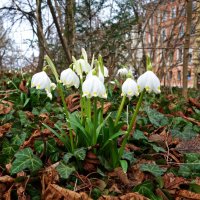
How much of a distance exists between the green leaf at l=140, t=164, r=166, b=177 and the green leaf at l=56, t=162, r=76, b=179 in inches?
14.3

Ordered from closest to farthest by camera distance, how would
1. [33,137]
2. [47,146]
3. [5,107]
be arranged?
[47,146] < [33,137] < [5,107]

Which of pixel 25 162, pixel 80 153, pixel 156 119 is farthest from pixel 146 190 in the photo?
pixel 156 119

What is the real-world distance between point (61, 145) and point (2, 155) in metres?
0.32

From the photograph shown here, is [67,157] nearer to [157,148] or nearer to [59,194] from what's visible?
[59,194]

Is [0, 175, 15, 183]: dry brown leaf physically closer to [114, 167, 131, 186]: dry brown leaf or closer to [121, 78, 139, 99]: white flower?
[114, 167, 131, 186]: dry brown leaf

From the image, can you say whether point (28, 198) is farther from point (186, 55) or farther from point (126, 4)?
point (126, 4)

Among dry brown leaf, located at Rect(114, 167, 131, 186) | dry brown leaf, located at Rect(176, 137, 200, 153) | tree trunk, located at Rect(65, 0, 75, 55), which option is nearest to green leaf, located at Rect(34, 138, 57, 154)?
dry brown leaf, located at Rect(114, 167, 131, 186)

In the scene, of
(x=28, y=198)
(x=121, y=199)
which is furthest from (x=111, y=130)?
(x=28, y=198)

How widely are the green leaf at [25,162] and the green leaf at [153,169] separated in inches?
20.6

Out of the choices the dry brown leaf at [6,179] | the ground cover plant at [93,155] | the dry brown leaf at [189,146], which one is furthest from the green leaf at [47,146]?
the dry brown leaf at [189,146]

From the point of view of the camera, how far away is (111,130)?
1.69m

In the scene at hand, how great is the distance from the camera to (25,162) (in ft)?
5.21

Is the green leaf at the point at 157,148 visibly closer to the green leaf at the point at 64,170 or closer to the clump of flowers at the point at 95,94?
the clump of flowers at the point at 95,94

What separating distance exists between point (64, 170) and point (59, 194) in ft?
0.50
